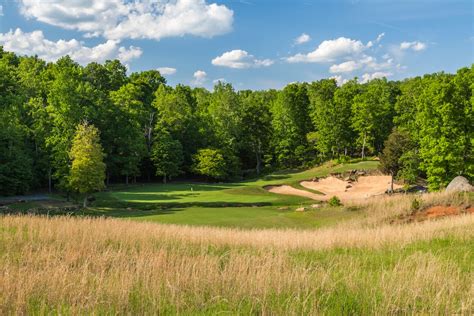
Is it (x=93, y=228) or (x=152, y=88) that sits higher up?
(x=152, y=88)

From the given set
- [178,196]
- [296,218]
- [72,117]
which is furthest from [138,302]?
[72,117]

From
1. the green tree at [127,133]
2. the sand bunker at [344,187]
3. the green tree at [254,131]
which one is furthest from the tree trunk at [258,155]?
the green tree at [127,133]

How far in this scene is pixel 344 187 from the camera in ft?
161

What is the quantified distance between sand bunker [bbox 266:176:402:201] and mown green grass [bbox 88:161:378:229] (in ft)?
5.86

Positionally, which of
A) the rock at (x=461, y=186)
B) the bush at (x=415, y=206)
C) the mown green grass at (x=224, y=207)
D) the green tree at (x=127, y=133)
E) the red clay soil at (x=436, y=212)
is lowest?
the mown green grass at (x=224, y=207)

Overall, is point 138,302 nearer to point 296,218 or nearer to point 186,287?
point 186,287

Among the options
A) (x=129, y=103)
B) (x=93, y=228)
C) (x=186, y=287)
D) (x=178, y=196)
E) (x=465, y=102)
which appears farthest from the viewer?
(x=129, y=103)

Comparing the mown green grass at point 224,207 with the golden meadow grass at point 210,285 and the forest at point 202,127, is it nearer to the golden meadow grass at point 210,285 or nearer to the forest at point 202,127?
the forest at point 202,127

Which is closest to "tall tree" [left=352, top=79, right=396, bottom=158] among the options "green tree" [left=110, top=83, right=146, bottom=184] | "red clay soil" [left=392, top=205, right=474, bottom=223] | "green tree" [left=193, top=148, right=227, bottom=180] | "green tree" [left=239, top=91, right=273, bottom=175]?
"green tree" [left=239, top=91, right=273, bottom=175]

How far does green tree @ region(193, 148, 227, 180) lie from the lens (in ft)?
188

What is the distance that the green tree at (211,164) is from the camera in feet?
188

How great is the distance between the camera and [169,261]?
7.16m

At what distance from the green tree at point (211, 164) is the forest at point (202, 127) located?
0.17 meters

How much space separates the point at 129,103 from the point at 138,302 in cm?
5365
